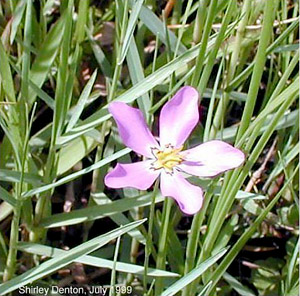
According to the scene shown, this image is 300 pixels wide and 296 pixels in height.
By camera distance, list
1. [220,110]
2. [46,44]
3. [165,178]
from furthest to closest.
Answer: [46,44]
[220,110]
[165,178]

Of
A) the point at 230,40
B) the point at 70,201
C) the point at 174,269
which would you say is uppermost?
the point at 230,40

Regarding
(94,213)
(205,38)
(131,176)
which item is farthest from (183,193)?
(94,213)

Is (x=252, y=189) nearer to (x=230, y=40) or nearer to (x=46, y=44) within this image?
(x=230, y=40)

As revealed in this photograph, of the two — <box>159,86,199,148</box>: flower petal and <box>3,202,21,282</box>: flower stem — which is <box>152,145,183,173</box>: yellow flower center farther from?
<box>3,202,21,282</box>: flower stem

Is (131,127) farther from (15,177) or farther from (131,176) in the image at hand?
(15,177)

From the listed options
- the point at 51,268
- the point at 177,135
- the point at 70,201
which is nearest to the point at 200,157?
the point at 177,135

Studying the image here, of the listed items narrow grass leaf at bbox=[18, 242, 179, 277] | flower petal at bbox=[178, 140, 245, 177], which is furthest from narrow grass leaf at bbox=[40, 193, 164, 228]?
flower petal at bbox=[178, 140, 245, 177]

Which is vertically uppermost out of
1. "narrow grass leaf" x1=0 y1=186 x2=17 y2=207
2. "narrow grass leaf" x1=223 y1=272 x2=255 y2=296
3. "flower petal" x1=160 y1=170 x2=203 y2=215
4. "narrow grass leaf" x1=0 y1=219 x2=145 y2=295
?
"narrow grass leaf" x1=0 y1=186 x2=17 y2=207
